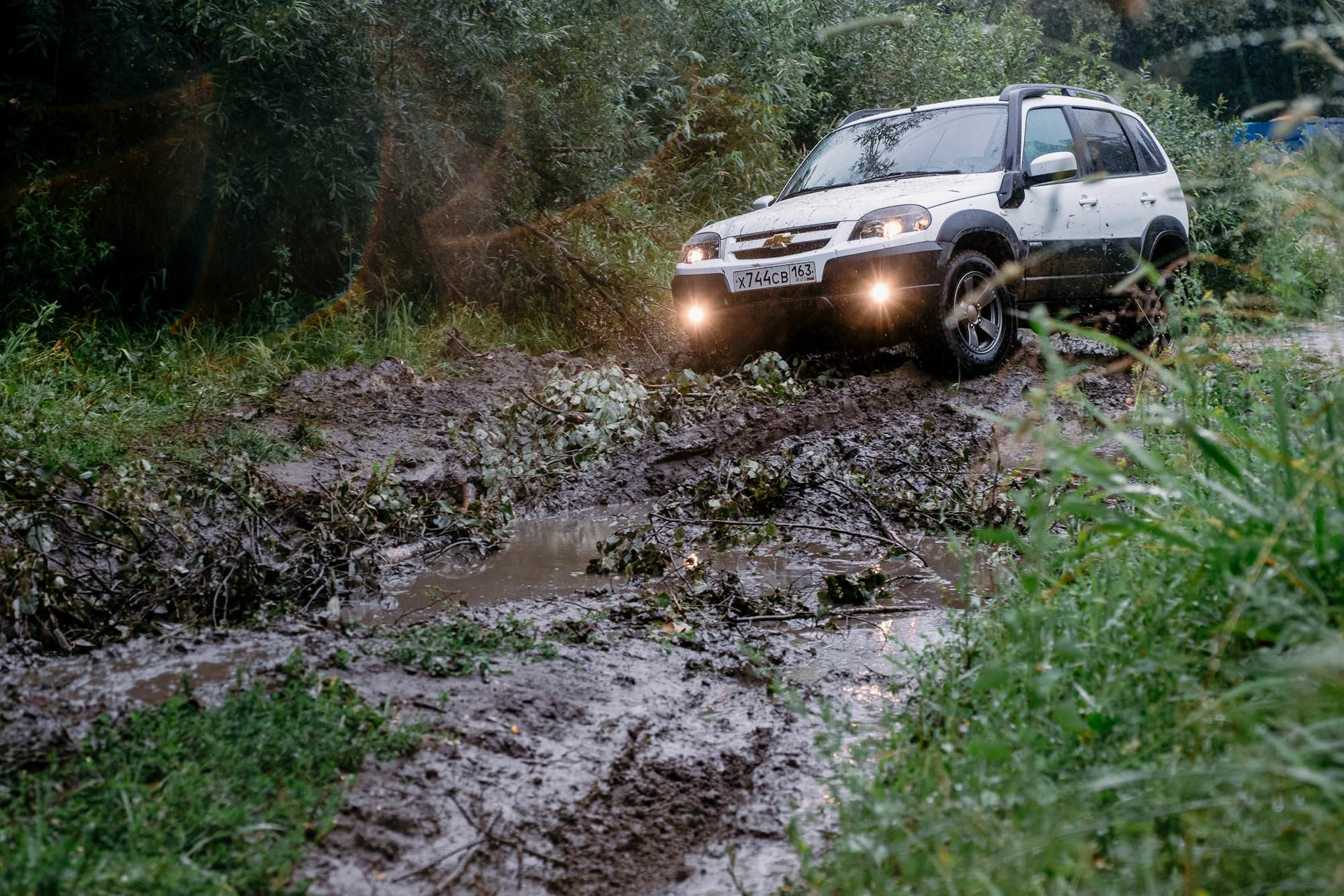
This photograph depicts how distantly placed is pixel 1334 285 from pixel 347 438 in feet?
15.4

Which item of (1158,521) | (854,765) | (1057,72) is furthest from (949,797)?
(1057,72)

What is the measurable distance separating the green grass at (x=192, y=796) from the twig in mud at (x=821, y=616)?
1662mm

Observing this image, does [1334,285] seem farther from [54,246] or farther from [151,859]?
A: [54,246]

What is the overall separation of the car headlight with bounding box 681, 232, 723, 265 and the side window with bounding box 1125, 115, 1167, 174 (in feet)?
12.5

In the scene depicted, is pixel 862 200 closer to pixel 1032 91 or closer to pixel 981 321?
pixel 981 321

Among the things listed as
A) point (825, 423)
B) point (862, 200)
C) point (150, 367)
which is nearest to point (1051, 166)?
point (862, 200)

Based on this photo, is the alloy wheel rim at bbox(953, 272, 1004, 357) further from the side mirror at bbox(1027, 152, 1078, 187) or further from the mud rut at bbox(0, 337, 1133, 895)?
the mud rut at bbox(0, 337, 1133, 895)

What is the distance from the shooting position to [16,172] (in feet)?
25.3

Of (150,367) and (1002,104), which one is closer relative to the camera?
(150,367)

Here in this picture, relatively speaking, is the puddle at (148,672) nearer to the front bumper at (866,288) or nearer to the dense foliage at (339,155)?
the front bumper at (866,288)

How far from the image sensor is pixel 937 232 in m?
7.11

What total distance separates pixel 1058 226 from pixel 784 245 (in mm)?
2179

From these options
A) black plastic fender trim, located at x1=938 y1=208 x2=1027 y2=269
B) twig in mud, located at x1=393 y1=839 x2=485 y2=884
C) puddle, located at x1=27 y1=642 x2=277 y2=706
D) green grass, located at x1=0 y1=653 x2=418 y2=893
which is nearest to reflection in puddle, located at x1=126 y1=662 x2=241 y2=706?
puddle, located at x1=27 y1=642 x2=277 y2=706

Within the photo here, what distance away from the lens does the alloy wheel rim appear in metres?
7.41
